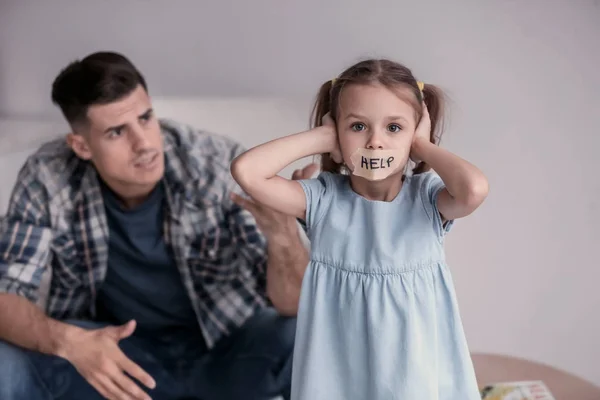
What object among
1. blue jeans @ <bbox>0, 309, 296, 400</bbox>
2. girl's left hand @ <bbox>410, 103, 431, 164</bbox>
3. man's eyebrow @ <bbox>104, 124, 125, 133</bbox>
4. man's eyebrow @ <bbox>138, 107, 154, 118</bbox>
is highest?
girl's left hand @ <bbox>410, 103, 431, 164</bbox>

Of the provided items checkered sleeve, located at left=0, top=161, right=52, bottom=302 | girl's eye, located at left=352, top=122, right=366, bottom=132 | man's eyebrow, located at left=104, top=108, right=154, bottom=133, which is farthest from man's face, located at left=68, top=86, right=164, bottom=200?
girl's eye, located at left=352, top=122, right=366, bottom=132

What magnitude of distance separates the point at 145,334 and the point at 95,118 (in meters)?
0.47

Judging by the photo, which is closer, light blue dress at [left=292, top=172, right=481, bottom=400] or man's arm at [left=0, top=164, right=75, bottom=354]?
light blue dress at [left=292, top=172, right=481, bottom=400]

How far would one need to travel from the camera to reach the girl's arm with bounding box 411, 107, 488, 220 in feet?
2.57

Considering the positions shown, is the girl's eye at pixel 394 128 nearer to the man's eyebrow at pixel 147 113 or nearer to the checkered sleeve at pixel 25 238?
the man's eyebrow at pixel 147 113

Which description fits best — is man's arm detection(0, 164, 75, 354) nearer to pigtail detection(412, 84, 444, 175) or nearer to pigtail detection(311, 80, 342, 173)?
pigtail detection(311, 80, 342, 173)

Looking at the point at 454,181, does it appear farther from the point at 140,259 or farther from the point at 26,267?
the point at 26,267

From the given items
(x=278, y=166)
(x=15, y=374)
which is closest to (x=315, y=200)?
(x=278, y=166)

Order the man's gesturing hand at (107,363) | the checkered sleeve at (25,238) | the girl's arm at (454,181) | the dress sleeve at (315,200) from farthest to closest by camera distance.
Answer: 1. the checkered sleeve at (25,238)
2. the man's gesturing hand at (107,363)
3. the dress sleeve at (315,200)
4. the girl's arm at (454,181)

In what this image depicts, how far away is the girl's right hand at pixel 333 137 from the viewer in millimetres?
875

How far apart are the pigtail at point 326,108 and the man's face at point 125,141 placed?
42 centimetres

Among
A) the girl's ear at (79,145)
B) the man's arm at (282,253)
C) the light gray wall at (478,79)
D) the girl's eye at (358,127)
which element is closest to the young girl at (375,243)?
the girl's eye at (358,127)

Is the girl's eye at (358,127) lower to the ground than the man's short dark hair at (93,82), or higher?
higher

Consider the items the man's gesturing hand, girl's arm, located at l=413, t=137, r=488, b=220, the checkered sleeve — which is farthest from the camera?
the checkered sleeve
